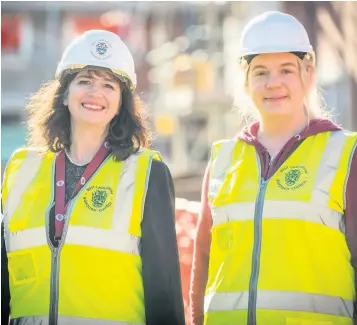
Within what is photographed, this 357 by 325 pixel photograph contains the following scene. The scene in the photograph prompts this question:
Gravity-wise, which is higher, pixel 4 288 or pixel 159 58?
pixel 159 58

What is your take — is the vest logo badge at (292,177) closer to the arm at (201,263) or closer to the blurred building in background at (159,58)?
the arm at (201,263)

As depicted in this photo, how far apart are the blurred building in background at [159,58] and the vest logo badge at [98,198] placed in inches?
661

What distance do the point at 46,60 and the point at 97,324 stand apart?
22.3 m

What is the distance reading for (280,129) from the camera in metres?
4.68

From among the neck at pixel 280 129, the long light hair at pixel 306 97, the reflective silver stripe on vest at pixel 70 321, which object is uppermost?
the long light hair at pixel 306 97

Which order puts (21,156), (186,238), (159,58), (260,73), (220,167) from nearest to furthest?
(260,73) < (220,167) < (21,156) < (186,238) < (159,58)

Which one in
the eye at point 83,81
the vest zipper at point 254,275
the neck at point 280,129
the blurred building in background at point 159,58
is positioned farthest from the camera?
the blurred building in background at point 159,58

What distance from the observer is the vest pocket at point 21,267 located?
4551mm

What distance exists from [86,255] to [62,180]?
0.46m

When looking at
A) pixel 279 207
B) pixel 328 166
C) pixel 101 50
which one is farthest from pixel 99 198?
pixel 328 166

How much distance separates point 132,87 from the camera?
4.87 meters

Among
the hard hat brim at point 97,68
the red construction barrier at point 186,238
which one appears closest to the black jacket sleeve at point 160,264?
the hard hat brim at point 97,68

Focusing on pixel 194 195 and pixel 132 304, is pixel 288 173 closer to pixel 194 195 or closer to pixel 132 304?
pixel 132 304

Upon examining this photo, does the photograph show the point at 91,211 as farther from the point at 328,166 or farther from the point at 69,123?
the point at 328,166
